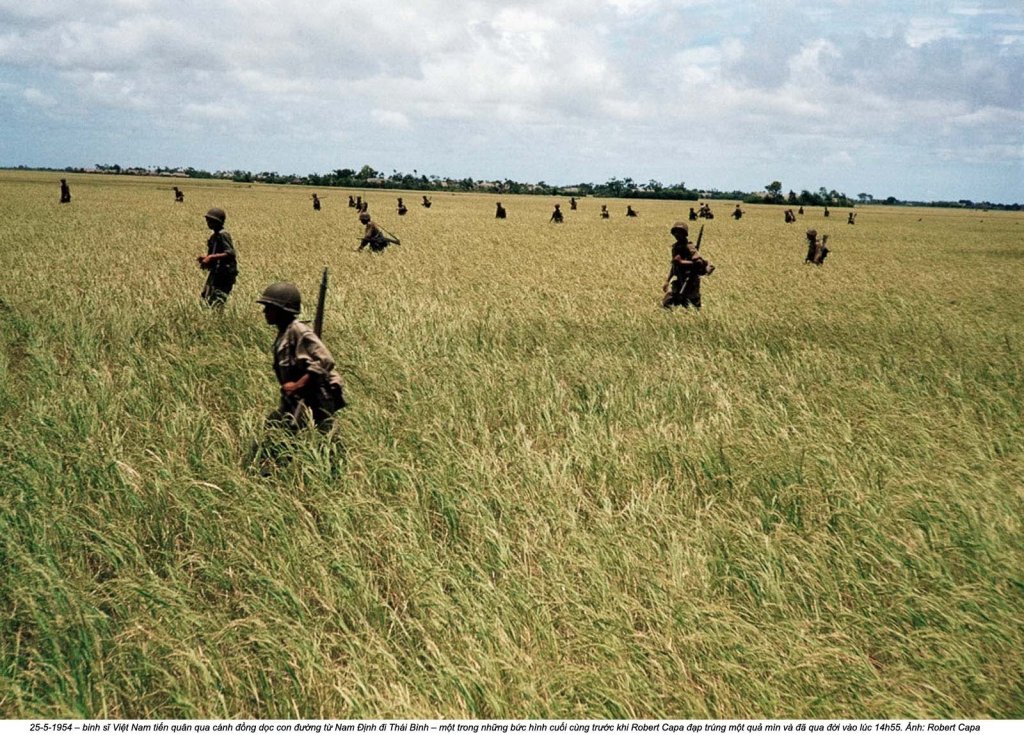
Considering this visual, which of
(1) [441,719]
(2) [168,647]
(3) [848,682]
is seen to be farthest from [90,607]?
(3) [848,682]

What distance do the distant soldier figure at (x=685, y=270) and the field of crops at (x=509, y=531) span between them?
243 cm

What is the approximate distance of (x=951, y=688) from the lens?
97.1 inches

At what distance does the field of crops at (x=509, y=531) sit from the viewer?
2.47 m

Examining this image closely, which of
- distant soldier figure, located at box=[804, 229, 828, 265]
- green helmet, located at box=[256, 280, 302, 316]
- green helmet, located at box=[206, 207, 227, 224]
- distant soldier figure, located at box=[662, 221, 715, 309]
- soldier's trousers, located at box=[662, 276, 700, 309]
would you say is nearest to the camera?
green helmet, located at box=[256, 280, 302, 316]

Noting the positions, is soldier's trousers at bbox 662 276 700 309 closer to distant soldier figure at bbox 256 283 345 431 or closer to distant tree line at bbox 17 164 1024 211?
distant soldier figure at bbox 256 283 345 431

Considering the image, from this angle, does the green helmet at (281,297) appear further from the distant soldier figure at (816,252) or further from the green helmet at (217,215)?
the distant soldier figure at (816,252)

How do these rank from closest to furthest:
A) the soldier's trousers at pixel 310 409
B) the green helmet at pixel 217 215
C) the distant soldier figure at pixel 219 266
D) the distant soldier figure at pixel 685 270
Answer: the soldier's trousers at pixel 310 409 < the green helmet at pixel 217 215 < the distant soldier figure at pixel 219 266 < the distant soldier figure at pixel 685 270

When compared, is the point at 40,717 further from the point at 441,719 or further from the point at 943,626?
the point at 943,626

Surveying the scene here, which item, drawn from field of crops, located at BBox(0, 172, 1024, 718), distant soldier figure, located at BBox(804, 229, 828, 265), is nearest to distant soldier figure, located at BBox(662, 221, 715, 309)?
field of crops, located at BBox(0, 172, 1024, 718)

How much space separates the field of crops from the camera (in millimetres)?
2473

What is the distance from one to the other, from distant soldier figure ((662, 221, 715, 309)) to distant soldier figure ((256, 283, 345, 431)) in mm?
6611

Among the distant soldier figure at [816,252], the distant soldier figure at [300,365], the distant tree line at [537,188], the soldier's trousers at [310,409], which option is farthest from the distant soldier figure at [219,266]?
the distant tree line at [537,188]

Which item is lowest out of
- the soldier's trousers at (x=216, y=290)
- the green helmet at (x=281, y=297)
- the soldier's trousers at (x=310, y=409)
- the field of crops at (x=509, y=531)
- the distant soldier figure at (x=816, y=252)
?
the field of crops at (x=509, y=531)

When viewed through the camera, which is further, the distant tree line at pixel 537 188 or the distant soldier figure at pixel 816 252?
the distant tree line at pixel 537 188
